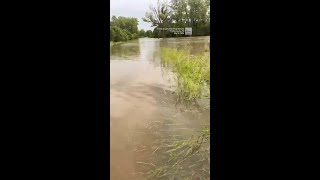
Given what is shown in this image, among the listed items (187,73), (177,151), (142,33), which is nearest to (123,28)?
(142,33)

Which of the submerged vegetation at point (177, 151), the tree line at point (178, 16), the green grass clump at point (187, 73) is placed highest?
the tree line at point (178, 16)

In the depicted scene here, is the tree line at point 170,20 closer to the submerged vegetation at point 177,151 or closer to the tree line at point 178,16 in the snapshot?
the tree line at point 178,16

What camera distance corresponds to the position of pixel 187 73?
1.46 meters

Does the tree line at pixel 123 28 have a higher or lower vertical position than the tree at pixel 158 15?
lower

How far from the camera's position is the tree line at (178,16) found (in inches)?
56.4

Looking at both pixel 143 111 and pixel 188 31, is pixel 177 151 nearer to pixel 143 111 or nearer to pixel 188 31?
pixel 143 111

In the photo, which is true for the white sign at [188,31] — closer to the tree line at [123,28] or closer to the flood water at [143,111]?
the flood water at [143,111]

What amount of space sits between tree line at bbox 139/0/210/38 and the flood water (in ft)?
0.13

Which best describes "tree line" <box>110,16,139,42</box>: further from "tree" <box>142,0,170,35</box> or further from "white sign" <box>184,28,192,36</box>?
"white sign" <box>184,28,192,36</box>

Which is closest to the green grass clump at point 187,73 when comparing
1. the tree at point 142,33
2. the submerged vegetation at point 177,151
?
the submerged vegetation at point 177,151

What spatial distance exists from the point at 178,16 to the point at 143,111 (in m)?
0.50

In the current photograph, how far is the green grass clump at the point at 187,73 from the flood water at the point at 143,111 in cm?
3
